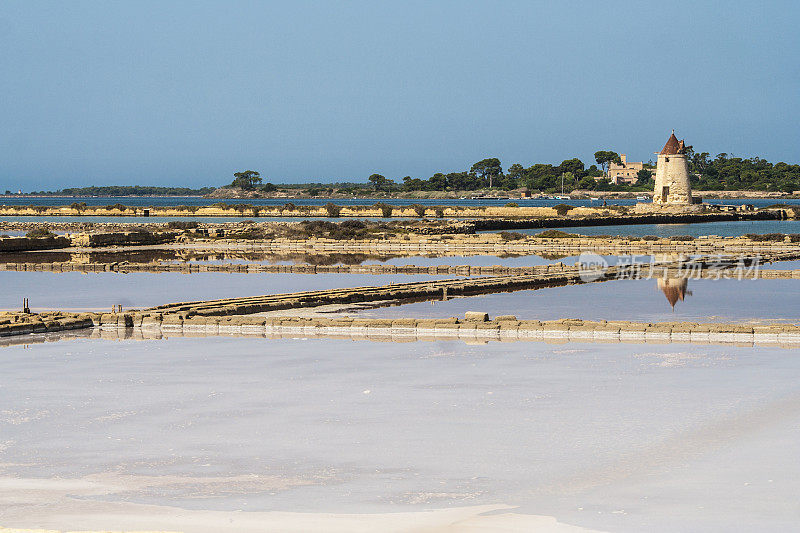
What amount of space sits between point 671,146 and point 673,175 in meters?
2.66

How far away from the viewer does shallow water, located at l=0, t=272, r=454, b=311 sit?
19.2m

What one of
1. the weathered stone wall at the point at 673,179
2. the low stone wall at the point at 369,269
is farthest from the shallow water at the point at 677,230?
the low stone wall at the point at 369,269

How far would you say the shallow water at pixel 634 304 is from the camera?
1659 cm

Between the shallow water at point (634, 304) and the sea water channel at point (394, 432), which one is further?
the shallow water at point (634, 304)

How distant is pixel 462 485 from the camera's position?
22.4 ft

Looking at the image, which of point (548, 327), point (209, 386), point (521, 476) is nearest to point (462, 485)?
point (521, 476)

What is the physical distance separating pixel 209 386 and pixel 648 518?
5.47 meters

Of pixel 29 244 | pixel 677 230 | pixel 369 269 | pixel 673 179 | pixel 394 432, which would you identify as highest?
pixel 673 179

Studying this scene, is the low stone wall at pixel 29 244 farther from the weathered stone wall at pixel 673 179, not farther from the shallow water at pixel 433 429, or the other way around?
the weathered stone wall at pixel 673 179

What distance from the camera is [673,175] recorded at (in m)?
84.9

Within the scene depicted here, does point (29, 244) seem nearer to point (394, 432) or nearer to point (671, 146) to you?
point (394, 432)

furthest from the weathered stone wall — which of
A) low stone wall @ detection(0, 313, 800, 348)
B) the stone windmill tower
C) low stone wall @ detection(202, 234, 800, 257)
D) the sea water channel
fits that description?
the sea water channel

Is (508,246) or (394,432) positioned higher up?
(508,246)

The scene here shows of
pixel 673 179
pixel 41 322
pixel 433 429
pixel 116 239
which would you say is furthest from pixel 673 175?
pixel 433 429
